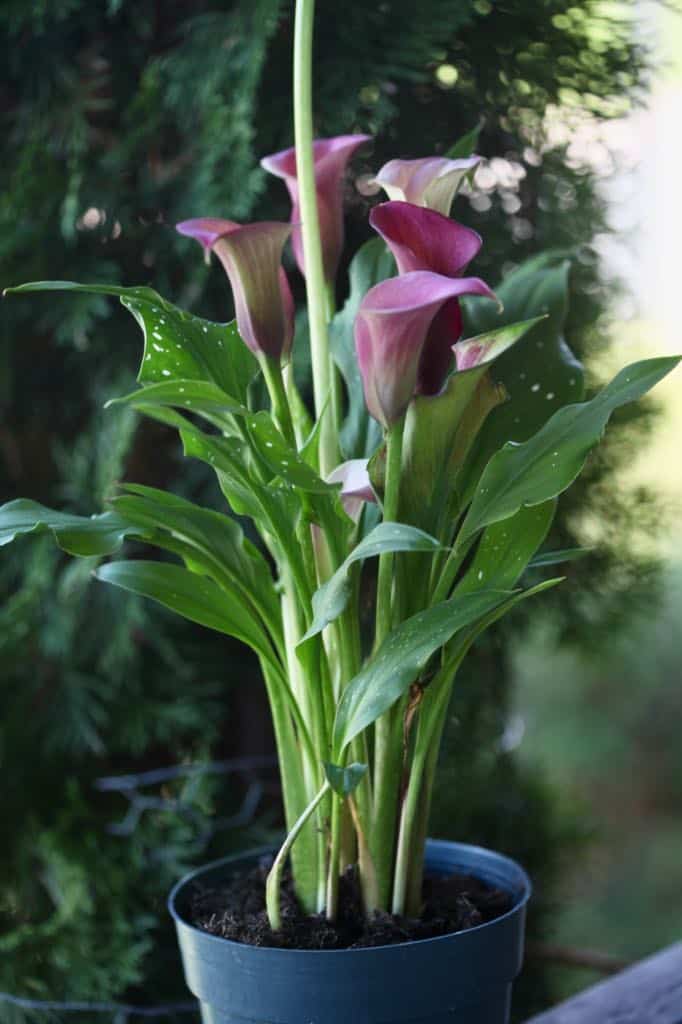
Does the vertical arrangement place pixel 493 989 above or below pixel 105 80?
below

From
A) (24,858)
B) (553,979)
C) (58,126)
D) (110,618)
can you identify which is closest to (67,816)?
(24,858)

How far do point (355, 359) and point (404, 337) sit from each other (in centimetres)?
14

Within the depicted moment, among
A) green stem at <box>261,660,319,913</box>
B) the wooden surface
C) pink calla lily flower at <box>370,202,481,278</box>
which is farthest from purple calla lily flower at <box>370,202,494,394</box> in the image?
the wooden surface

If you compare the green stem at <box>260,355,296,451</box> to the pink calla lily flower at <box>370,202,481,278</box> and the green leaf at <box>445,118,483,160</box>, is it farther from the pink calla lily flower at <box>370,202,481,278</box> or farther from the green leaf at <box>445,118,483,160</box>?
the green leaf at <box>445,118,483,160</box>

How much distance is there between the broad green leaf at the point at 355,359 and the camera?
0.60m

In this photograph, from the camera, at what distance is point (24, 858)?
884mm

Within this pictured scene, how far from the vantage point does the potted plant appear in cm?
45

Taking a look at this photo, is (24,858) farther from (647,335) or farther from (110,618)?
(647,335)

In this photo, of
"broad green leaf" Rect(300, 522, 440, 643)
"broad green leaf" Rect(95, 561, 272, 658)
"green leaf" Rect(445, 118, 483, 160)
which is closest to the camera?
"broad green leaf" Rect(300, 522, 440, 643)

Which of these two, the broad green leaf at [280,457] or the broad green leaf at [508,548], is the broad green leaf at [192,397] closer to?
the broad green leaf at [280,457]

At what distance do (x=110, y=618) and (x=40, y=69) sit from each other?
0.47m

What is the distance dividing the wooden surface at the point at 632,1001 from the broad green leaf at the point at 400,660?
1.05ft

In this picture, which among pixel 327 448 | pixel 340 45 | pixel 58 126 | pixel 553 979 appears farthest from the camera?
pixel 553 979

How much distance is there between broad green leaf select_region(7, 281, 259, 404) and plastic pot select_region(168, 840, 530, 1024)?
0.27 m
